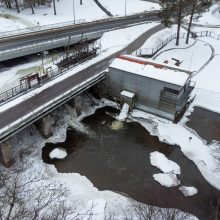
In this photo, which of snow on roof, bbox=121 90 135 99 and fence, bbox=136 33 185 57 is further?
fence, bbox=136 33 185 57

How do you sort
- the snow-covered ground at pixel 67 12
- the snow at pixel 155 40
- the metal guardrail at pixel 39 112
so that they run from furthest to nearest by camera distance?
the snow-covered ground at pixel 67 12
the snow at pixel 155 40
the metal guardrail at pixel 39 112

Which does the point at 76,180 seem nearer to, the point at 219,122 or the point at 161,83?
the point at 161,83

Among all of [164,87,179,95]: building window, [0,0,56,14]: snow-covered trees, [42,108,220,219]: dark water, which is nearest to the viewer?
[42,108,220,219]: dark water

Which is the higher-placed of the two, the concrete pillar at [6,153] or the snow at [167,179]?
the concrete pillar at [6,153]

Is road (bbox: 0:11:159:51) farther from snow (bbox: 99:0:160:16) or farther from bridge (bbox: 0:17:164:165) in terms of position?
bridge (bbox: 0:17:164:165)

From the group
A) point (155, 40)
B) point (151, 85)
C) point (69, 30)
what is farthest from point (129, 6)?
point (151, 85)

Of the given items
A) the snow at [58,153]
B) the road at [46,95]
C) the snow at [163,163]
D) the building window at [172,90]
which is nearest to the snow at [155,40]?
the road at [46,95]

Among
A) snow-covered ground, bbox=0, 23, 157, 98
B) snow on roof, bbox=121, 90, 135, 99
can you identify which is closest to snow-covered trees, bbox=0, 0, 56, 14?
snow-covered ground, bbox=0, 23, 157, 98

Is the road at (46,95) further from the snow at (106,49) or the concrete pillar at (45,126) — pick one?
the concrete pillar at (45,126)
